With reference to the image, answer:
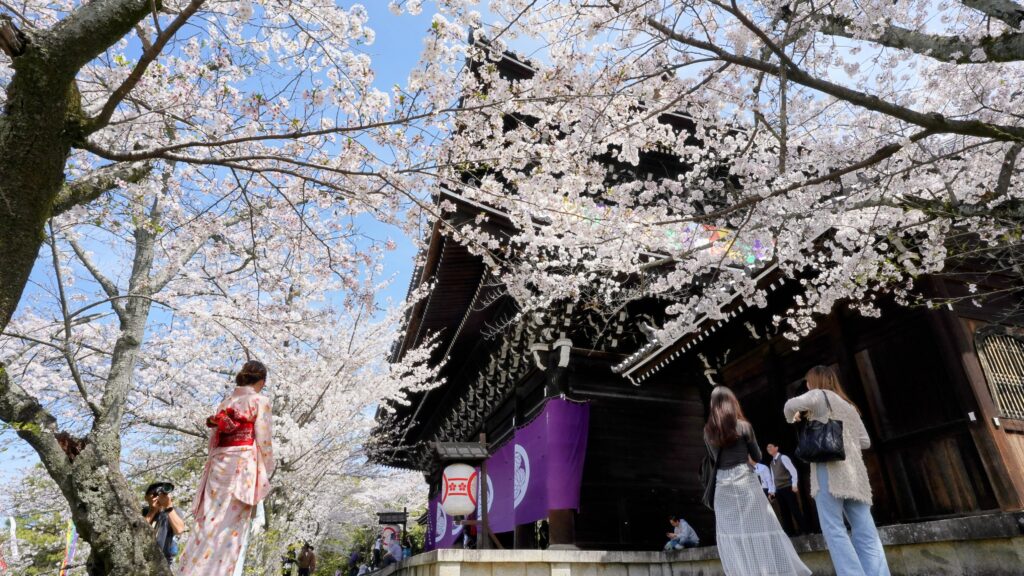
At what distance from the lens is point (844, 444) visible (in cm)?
361

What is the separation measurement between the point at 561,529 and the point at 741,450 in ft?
14.1

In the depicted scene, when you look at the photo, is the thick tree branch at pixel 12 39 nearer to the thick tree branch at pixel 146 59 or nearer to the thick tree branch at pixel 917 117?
the thick tree branch at pixel 146 59

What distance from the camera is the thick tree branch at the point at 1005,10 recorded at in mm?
3033

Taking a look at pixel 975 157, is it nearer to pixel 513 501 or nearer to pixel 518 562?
pixel 518 562

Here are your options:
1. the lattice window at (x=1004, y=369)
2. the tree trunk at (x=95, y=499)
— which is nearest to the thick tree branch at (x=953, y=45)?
the lattice window at (x=1004, y=369)

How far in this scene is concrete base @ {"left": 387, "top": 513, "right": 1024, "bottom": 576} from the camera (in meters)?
3.70

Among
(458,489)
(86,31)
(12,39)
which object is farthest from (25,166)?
(458,489)

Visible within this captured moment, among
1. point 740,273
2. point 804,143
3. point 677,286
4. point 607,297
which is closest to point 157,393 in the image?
point 607,297

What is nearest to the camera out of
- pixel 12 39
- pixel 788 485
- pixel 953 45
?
pixel 12 39

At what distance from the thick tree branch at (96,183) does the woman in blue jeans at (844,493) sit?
5.32 metres

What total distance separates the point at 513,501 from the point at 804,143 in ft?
23.1

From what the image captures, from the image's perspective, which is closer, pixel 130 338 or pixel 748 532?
pixel 748 532

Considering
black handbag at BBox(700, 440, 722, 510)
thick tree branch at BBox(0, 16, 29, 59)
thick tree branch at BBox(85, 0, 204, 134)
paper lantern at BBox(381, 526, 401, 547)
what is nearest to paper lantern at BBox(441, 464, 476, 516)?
black handbag at BBox(700, 440, 722, 510)

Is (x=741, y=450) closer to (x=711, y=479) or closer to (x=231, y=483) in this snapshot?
(x=711, y=479)
